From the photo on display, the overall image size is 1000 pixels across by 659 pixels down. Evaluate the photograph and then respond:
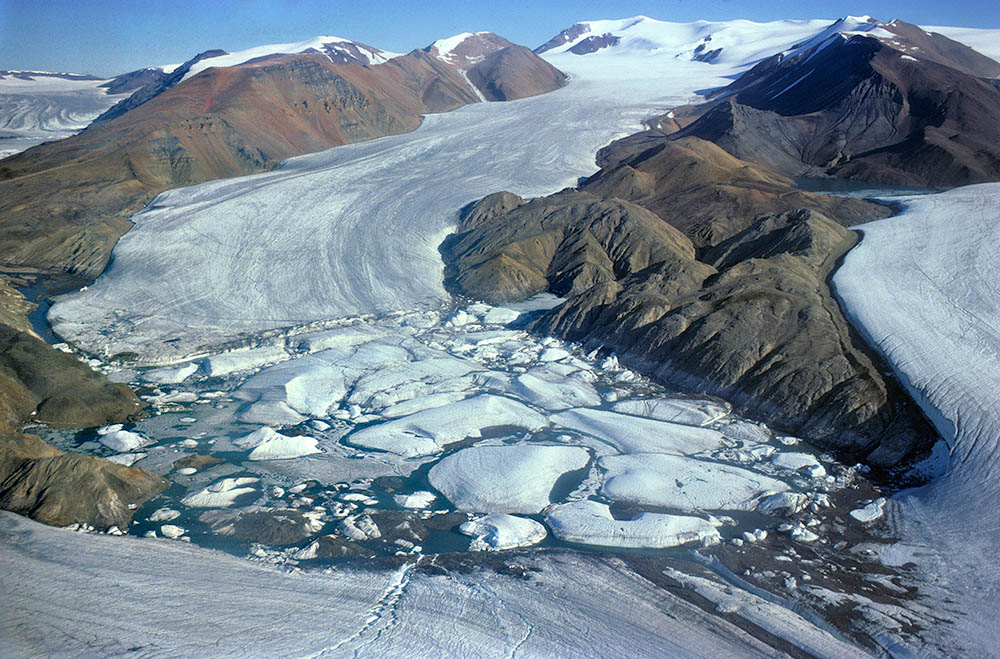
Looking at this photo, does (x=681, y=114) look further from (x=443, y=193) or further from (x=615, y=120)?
(x=443, y=193)

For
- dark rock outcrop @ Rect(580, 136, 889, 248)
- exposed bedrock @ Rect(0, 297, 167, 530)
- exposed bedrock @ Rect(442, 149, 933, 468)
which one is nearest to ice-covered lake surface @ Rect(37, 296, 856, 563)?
exposed bedrock @ Rect(0, 297, 167, 530)

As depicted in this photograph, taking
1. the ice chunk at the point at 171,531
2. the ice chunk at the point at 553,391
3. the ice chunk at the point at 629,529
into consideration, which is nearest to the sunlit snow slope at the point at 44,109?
the ice chunk at the point at 553,391

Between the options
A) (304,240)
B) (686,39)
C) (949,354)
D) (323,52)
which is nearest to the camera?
(949,354)

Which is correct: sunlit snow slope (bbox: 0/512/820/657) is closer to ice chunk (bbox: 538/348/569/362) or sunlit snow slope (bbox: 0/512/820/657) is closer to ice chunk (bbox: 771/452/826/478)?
ice chunk (bbox: 771/452/826/478)

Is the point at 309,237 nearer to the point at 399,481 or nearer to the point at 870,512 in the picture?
the point at 399,481

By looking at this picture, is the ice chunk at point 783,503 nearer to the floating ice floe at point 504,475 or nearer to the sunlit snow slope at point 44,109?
the floating ice floe at point 504,475

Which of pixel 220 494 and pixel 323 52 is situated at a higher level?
pixel 323 52

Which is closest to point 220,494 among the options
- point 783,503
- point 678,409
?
point 678,409

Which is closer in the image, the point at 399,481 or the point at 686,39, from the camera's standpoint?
the point at 399,481
